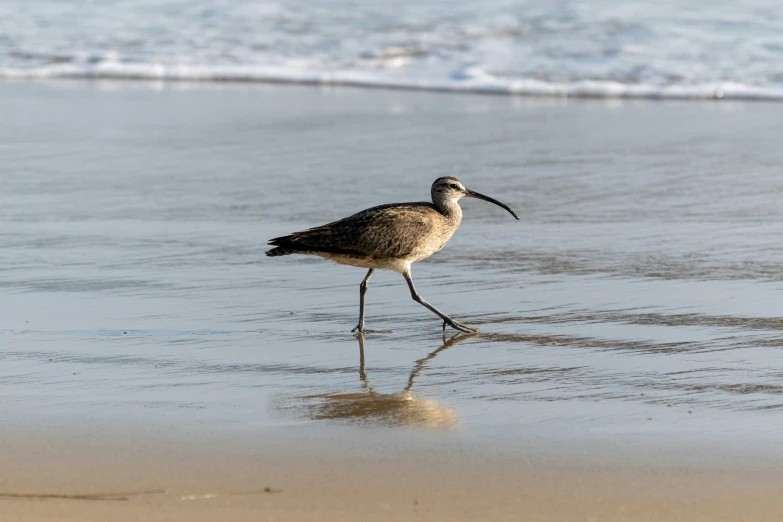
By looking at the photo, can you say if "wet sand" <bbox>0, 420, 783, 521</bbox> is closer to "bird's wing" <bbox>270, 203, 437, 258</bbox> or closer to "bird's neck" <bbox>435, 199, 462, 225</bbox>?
"bird's wing" <bbox>270, 203, 437, 258</bbox>

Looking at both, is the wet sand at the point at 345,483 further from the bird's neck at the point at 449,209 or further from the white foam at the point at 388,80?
the white foam at the point at 388,80

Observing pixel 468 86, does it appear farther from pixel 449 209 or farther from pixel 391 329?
pixel 391 329

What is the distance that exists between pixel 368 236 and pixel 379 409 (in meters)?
1.78

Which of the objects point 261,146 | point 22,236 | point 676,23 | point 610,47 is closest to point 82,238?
point 22,236

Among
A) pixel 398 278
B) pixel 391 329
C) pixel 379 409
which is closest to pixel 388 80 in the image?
pixel 398 278

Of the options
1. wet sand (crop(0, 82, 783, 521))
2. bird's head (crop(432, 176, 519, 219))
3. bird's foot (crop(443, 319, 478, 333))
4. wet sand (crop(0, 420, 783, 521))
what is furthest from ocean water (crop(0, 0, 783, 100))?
wet sand (crop(0, 420, 783, 521))

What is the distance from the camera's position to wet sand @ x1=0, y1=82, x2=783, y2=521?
3.96 meters

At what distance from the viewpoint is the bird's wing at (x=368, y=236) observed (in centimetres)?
638

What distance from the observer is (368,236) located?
252 inches

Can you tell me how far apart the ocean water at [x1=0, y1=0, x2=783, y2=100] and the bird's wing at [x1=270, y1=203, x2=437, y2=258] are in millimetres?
8261

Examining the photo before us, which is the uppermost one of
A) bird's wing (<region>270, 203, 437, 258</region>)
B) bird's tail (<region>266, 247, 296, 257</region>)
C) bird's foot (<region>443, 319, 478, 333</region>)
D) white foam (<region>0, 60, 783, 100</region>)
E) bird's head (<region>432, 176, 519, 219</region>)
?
white foam (<region>0, 60, 783, 100</region>)

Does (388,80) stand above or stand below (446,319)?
above

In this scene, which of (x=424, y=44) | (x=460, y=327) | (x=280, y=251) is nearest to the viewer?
(x=460, y=327)

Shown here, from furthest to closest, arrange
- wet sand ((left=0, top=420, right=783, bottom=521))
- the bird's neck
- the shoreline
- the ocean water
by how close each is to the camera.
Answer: the ocean water, the shoreline, the bird's neck, wet sand ((left=0, top=420, right=783, bottom=521))
